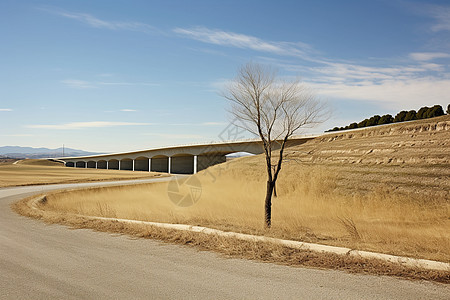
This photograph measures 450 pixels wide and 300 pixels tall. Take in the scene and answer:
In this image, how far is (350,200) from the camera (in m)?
19.5

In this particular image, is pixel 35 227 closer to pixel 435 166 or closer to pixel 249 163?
pixel 435 166

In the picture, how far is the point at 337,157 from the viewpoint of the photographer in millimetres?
28953

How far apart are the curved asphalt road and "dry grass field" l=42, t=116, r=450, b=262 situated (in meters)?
2.02

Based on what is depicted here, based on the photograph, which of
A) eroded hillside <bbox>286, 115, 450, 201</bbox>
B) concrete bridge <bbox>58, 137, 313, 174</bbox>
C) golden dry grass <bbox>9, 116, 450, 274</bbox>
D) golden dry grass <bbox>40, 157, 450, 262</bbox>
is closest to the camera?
golden dry grass <bbox>40, 157, 450, 262</bbox>

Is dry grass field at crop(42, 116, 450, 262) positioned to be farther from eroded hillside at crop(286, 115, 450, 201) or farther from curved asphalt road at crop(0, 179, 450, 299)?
curved asphalt road at crop(0, 179, 450, 299)

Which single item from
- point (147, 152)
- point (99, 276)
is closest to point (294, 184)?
point (99, 276)

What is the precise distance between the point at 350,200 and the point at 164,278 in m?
15.6

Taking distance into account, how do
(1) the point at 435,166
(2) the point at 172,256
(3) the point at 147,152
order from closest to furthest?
(2) the point at 172,256
(1) the point at 435,166
(3) the point at 147,152

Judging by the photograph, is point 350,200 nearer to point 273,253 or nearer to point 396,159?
point 396,159

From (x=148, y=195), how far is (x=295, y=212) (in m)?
13.1

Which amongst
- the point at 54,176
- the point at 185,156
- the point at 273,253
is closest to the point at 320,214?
the point at 273,253

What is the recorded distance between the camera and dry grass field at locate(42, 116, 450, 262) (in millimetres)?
11367

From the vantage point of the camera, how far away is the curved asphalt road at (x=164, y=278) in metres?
5.18

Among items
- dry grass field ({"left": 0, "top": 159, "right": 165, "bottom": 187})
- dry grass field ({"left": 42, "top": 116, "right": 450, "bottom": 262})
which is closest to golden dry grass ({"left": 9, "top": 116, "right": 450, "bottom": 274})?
dry grass field ({"left": 42, "top": 116, "right": 450, "bottom": 262})
